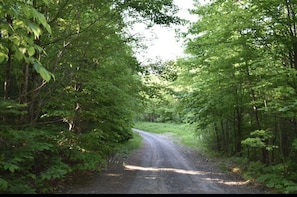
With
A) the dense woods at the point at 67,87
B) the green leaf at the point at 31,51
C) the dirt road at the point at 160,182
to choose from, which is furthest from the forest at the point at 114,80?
the green leaf at the point at 31,51

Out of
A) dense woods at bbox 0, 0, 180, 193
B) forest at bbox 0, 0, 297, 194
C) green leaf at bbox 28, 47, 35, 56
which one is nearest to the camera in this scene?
green leaf at bbox 28, 47, 35, 56

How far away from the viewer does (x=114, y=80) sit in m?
10.0

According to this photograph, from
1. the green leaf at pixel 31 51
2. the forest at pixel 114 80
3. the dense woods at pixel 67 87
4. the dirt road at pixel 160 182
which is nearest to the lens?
the green leaf at pixel 31 51

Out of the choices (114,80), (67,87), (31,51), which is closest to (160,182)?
(114,80)

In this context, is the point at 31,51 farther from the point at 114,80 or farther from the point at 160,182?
the point at 160,182

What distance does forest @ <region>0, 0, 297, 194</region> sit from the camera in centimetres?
745

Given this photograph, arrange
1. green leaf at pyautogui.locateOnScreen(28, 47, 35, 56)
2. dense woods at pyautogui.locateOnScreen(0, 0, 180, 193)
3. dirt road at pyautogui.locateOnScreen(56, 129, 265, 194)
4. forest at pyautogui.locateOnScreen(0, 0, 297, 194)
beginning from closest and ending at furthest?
1. green leaf at pyautogui.locateOnScreen(28, 47, 35, 56)
2. dense woods at pyautogui.locateOnScreen(0, 0, 180, 193)
3. forest at pyautogui.locateOnScreen(0, 0, 297, 194)
4. dirt road at pyautogui.locateOnScreen(56, 129, 265, 194)

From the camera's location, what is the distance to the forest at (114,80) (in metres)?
7.45

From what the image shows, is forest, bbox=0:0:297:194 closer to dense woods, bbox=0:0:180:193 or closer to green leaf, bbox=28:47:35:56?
dense woods, bbox=0:0:180:193

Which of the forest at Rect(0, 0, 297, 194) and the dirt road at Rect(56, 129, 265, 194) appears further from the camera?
the dirt road at Rect(56, 129, 265, 194)

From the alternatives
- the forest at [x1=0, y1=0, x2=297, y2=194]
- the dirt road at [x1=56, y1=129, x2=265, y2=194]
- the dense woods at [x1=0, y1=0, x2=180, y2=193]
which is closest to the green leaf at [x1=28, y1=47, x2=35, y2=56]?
the forest at [x1=0, y1=0, x2=297, y2=194]

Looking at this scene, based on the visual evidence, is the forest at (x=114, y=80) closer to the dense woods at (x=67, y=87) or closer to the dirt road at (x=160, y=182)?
the dense woods at (x=67, y=87)

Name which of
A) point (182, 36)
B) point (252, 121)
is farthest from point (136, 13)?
Answer: point (252, 121)

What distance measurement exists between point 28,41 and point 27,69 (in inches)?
219
